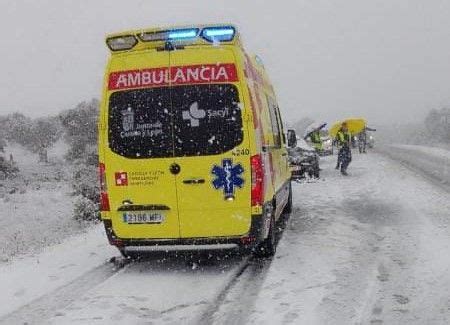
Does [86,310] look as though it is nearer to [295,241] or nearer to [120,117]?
[120,117]

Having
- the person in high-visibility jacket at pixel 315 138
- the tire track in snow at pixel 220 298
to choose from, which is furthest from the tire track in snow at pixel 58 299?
the person in high-visibility jacket at pixel 315 138

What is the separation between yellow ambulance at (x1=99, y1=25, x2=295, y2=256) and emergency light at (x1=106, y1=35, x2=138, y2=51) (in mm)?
12

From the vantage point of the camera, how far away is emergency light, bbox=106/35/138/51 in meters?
6.71

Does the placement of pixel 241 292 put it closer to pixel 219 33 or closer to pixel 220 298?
pixel 220 298

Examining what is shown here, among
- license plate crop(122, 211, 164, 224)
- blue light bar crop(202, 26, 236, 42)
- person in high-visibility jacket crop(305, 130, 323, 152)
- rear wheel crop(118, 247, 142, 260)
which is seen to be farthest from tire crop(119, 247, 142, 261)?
person in high-visibility jacket crop(305, 130, 323, 152)

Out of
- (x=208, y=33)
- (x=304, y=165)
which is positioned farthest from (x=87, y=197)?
(x=208, y=33)

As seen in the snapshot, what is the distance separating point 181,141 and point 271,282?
1878 millimetres

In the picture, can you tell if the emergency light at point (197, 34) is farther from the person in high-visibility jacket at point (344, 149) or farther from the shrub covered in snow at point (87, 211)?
the person in high-visibility jacket at point (344, 149)

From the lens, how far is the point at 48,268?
24.3 ft

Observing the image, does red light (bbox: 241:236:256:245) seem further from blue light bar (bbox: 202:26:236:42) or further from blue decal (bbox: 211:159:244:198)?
blue light bar (bbox: 202:26:236:42)

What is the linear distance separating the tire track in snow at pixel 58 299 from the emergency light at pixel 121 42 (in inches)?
107

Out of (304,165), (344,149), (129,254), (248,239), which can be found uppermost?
(344,149)

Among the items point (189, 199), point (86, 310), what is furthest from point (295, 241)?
point (86, 310)

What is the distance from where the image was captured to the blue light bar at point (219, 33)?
6621 millimetres
